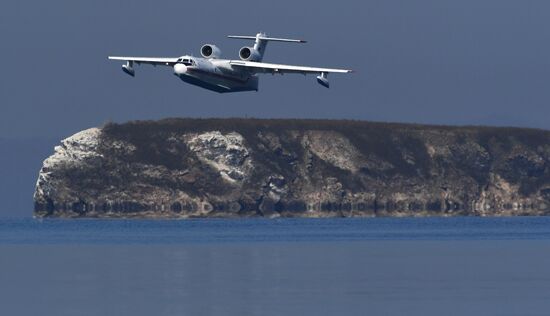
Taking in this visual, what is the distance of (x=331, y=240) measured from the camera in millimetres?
101375

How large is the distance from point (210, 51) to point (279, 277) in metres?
40.3

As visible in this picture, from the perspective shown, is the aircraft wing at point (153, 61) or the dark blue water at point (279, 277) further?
the aircraft wing at point (153, 61)

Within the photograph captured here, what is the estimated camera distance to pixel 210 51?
101875 mm

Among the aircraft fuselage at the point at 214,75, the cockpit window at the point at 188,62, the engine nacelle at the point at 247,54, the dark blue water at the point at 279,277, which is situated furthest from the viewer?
the engine nacelle at the point at 247,54

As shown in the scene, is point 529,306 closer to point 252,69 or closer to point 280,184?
point 252,69

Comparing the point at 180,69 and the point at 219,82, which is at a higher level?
the point at 180,69

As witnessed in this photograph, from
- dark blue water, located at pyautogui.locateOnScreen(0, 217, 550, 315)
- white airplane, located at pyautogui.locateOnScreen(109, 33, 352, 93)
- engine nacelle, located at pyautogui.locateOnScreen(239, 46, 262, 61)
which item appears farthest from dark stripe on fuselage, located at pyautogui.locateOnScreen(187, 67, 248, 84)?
dark blue water, located at pyautogui.locateOnScreen(0, 217, 550, 315)

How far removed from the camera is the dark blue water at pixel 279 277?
Result: 5081 cm

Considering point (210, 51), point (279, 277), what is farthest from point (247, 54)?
point (279, 277)

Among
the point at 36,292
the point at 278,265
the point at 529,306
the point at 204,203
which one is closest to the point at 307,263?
the point at 278,265

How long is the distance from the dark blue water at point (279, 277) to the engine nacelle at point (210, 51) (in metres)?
13.1

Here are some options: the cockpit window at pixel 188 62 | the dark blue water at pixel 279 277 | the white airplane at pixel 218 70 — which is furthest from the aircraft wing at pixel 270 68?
the dark blue water at pixel 279 277

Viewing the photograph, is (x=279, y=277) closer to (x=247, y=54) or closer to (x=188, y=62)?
(x=188, y=62)

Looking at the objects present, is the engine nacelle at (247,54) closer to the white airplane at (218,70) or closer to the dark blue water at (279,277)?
the white airplane at (218,70)
